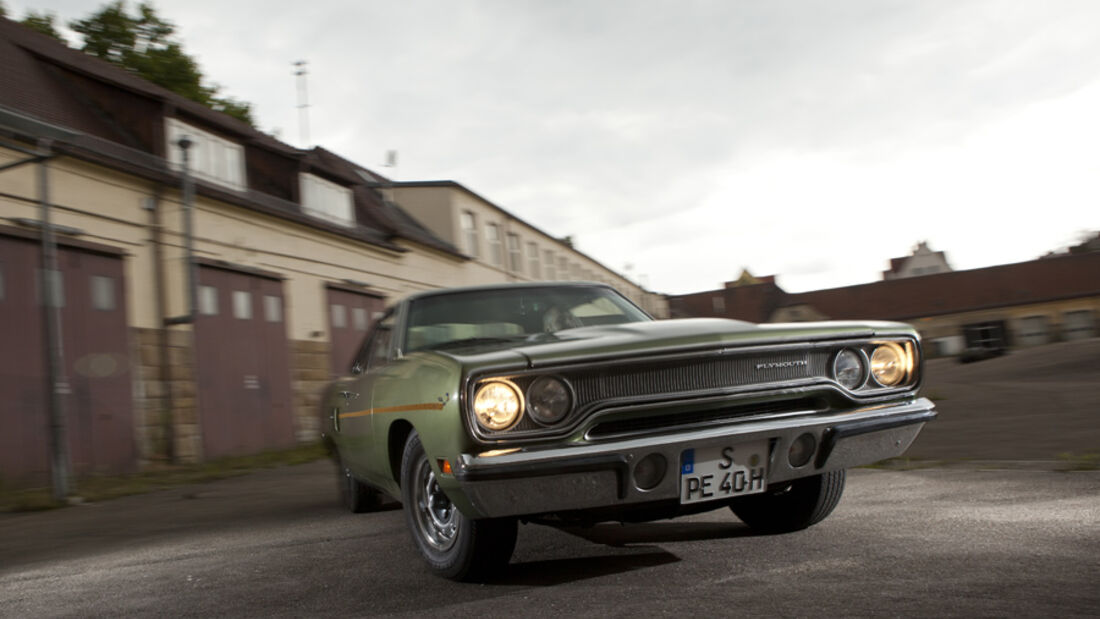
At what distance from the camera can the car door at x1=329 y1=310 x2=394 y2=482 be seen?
487cm

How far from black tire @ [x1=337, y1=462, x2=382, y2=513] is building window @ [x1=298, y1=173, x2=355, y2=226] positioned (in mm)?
13754

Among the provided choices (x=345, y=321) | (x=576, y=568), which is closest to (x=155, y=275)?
(x=345, y=321)

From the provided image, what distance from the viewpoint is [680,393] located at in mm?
3498

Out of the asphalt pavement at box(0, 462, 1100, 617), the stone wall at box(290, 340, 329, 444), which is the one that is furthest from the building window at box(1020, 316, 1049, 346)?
the asphalt pavement at box(0, 462, 1100, 617)

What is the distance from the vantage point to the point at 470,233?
28422 millimetres

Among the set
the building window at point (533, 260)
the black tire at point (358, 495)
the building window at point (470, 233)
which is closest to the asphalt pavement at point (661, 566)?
the black tire at point (358, 495)

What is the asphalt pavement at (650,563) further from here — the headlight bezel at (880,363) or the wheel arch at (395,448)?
the headlight bezel at (880,363)

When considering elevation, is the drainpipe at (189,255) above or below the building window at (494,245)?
below

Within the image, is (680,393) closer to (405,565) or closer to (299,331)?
(405,565)

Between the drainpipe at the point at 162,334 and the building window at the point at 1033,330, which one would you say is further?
the building window at the point at 1033,330

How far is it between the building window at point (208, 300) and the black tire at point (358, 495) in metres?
9.37

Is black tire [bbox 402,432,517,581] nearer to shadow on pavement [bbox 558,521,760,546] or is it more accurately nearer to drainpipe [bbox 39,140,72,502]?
shadow on pavement [bbox 558,521,760,546]

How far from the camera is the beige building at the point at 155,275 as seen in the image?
36.5 feet

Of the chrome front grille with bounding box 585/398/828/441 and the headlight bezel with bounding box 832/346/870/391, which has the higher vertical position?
the headlight bezel with bounding box 832/346/870/391
